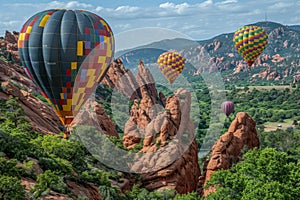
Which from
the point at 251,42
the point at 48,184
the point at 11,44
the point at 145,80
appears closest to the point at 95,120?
the point at 48,184

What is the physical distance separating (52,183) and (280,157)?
50.1 ft

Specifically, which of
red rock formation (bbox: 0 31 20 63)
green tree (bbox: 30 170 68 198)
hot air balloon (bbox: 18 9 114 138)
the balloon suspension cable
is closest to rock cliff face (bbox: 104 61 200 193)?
the balloon suspension cable

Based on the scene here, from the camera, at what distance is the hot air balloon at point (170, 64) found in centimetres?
10394

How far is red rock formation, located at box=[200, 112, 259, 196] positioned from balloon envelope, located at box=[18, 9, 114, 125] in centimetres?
1321

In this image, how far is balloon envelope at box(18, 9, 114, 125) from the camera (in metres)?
37.6

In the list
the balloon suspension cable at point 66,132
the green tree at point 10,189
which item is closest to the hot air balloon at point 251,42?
the balloon suspension cable at point 66,132

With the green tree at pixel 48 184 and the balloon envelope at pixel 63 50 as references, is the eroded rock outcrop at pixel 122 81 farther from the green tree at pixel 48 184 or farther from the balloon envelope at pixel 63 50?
the green tree at pixel 48 184

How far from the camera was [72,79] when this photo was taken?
127ft

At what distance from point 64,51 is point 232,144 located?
Answer: 59.1 feet

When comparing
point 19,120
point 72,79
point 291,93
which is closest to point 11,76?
point 19,120

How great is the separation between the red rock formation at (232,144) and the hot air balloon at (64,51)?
1313cm

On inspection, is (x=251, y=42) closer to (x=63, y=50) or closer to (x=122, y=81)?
(x=122, y=81)

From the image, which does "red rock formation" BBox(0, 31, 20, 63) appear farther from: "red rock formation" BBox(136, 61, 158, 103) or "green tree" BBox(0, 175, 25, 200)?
"green tree" BBox(0, 175, 25, 200)

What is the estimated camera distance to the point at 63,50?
37719 millimetres
